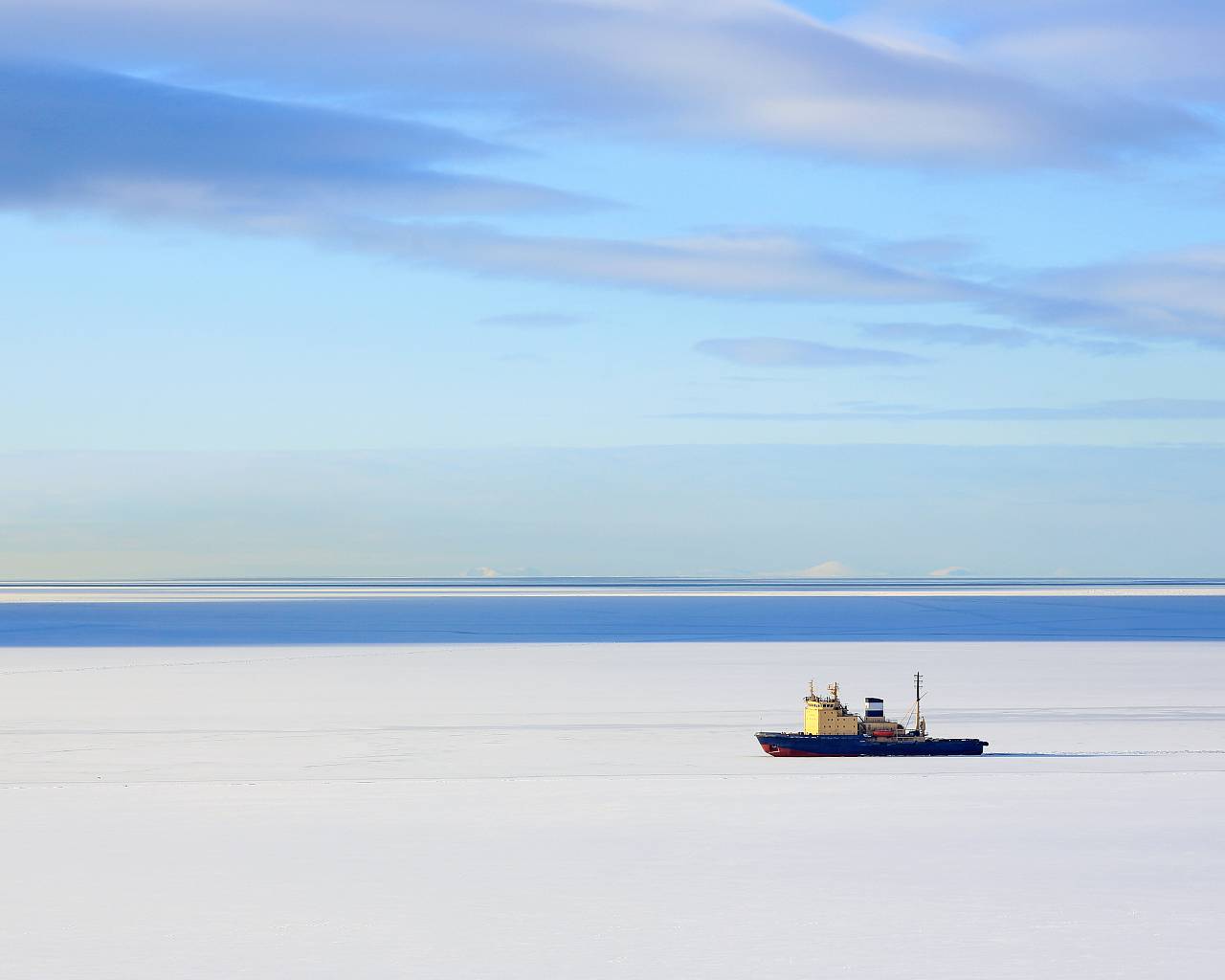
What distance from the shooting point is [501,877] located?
17.5m

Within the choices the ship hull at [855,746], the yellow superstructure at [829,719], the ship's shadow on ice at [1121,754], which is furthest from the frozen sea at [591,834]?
the yellow superstructure at [829,719]

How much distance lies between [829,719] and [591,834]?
12.5 meters

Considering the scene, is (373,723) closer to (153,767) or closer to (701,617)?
(153,767)

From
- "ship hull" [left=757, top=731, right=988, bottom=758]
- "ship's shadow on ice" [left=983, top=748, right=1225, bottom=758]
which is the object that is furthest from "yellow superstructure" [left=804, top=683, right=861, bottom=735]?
"ship's shadow on ice" [left=983, top=748, right=1225, bottom=758]

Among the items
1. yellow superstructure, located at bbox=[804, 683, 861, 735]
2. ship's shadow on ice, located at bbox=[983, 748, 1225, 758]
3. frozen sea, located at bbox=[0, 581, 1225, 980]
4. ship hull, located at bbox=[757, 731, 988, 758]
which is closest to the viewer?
frozen sea, located at bbox=[0, 581, 1225, 980]

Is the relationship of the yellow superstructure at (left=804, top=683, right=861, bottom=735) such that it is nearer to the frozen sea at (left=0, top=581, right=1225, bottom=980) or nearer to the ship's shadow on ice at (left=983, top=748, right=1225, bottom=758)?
the frozen sea at (left=0, top=581, right=1225, bottom=980)

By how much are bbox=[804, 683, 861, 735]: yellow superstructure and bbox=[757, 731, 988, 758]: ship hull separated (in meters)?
0.22

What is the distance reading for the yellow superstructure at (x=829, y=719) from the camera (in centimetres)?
3170

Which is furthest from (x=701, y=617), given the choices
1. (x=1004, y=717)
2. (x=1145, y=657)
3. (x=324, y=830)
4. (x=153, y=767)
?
(x=324, y=830)

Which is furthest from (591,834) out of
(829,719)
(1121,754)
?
(1121,754)

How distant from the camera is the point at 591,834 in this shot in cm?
2016

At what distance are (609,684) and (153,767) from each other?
20.1 m

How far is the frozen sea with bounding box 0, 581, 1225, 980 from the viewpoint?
1426 cm

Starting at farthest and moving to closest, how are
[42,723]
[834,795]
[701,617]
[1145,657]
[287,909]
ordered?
[701,617] < [1145,657] < [42,723] < [834,795] < [287,909]
